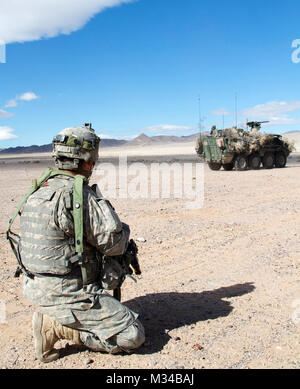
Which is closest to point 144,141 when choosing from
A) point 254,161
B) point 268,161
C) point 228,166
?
point 268,161

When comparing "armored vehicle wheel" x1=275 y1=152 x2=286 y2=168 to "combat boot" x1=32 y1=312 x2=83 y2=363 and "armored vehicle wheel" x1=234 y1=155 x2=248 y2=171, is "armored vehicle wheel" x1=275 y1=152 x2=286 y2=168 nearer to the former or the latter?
"armored vehicle wheel" x1=234 y1=155 x2=248 y2=171

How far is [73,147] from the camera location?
3.12 m

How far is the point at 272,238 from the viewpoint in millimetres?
6355

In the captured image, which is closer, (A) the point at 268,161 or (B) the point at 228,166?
(B) the point at 228,166

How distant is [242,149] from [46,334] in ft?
62.2

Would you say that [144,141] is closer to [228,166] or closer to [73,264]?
[228,166]

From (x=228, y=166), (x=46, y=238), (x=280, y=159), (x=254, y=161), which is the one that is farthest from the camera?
(x=280, y=159)

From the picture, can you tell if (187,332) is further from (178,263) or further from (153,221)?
(153,221)

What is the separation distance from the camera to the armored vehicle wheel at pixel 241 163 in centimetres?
2093

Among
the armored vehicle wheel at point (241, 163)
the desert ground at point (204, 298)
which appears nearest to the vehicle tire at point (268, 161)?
the armored vehicle wheel at point (241, 163)

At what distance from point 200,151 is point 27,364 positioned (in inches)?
796

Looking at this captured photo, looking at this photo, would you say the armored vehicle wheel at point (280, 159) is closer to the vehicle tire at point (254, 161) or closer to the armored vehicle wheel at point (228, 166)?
the vehicle tire at point (254, 161)

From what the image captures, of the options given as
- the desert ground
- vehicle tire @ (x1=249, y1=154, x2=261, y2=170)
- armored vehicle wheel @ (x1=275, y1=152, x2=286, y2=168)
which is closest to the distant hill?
armored vehicle wheel @ (x1=275, y1=152, x2=286, y2=168)
